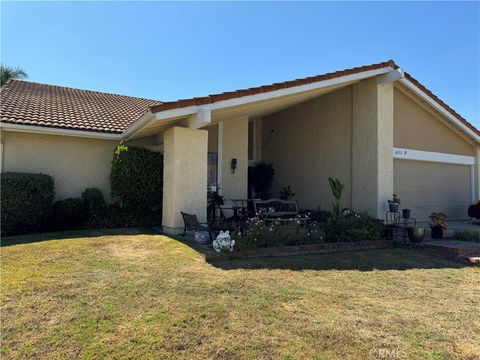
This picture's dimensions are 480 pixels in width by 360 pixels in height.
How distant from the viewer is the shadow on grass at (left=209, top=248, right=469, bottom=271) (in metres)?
6.51

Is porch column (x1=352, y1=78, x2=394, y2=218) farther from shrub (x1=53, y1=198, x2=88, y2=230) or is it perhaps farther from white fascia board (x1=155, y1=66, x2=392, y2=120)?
shrub (x1=53, y1=198, x2=88, y2=230)

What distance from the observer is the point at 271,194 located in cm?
1662

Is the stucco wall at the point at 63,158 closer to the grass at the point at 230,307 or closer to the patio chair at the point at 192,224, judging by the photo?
the patio chair at the point at 192,224

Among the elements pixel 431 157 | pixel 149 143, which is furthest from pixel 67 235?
pixel 431 157

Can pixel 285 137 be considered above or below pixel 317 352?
above

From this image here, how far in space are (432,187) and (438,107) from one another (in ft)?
10.9

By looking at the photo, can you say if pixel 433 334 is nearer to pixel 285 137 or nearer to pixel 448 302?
pixel 448 302

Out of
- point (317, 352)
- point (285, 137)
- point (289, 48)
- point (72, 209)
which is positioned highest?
point (289, 48)

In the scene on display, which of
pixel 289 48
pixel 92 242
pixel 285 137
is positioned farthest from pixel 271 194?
pixel 92 242

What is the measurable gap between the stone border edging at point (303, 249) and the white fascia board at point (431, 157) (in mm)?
4667

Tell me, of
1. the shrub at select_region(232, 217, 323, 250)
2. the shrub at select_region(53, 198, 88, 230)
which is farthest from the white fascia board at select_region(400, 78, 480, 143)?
the shrub at select_region(53, 198, 88, 230)

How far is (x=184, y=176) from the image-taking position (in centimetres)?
944

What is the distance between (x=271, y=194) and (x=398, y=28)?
8.68 meters

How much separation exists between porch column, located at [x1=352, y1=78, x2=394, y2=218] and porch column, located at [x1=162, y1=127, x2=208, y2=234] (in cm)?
584
